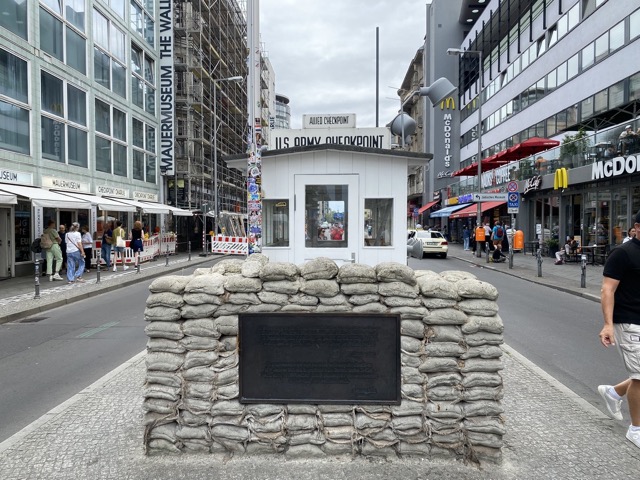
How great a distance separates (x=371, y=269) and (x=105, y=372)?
4.26m

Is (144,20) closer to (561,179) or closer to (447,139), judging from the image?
(561,179)

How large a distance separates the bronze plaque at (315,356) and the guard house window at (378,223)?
316cm

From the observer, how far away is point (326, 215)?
6.50 m

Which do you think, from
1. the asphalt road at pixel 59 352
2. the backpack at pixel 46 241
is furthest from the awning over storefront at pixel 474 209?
the asphalt road at pixel 59 352

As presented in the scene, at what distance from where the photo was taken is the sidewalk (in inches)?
126

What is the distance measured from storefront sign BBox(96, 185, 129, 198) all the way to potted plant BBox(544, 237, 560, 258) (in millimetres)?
23092

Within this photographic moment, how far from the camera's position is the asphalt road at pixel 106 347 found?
513cm

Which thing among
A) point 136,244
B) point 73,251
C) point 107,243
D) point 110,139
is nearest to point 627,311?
point 73,251

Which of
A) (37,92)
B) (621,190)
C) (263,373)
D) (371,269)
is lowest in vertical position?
(263,373)

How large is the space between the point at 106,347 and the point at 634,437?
6.87 m

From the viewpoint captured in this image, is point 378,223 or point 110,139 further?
point 110,139

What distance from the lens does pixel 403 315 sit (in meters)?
3.41

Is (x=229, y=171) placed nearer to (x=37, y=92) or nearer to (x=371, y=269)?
(x=37, y=92)

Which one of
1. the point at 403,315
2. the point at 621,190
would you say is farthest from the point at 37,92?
the point at 621,190
